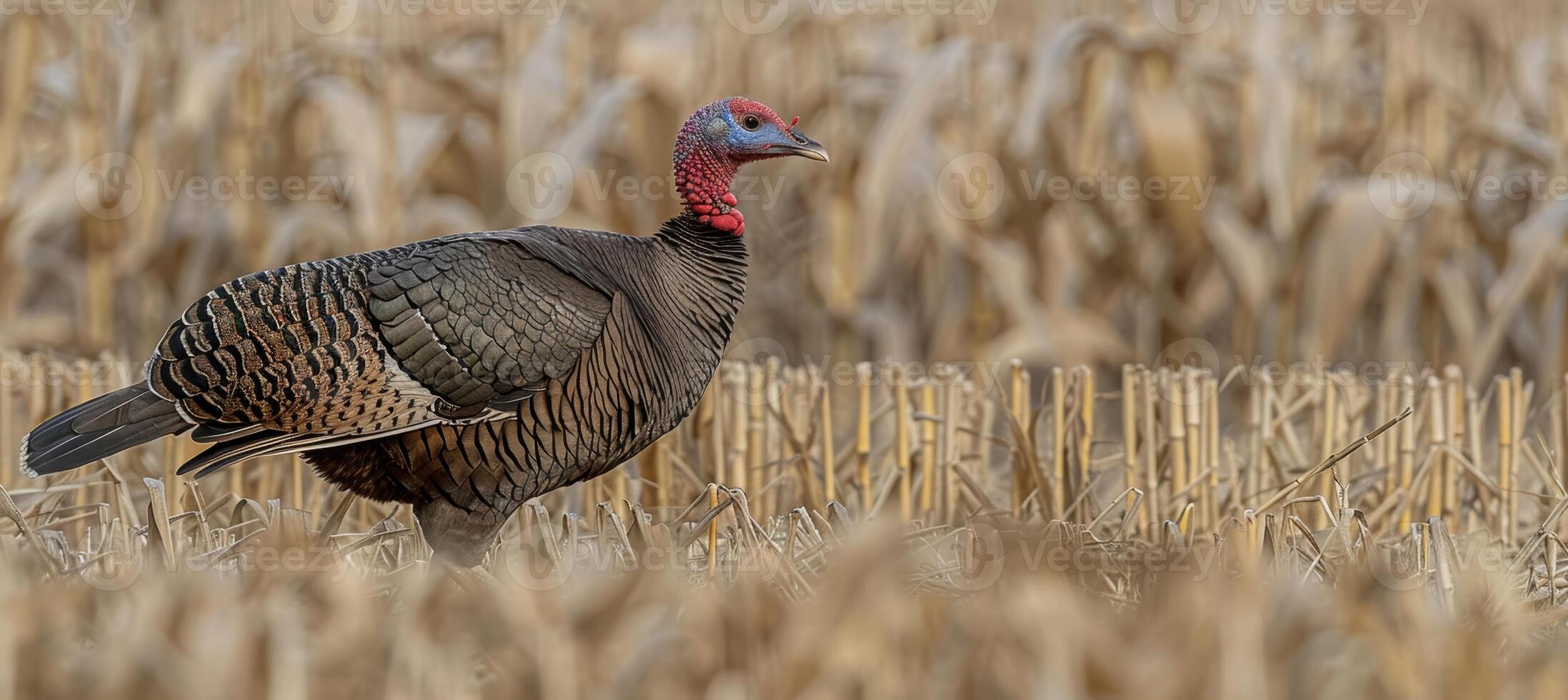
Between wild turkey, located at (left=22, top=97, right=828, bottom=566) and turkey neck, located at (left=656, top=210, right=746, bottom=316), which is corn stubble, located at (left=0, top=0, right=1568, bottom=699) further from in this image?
turkey neck, located at (left=656, top=210, right=746, bottom=316)

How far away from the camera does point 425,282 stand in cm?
331

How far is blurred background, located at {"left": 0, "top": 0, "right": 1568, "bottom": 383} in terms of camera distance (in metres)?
5.67

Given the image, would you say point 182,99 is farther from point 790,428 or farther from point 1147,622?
point 1147,622

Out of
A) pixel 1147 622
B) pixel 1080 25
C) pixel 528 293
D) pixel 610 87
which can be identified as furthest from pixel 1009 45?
pixel 1147 622
